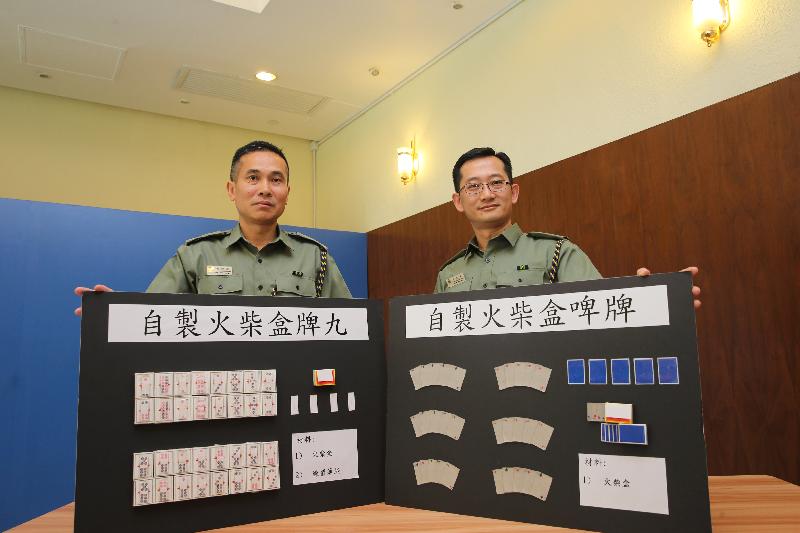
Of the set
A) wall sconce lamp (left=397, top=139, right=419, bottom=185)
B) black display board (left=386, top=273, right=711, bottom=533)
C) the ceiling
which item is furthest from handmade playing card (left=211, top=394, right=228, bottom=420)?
wall sconce lamp (left=397, top=139, right=419, bottom=185)

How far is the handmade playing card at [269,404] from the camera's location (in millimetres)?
1067

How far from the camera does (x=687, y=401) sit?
917 millimetres

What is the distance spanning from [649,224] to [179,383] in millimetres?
2316

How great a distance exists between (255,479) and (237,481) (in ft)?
0.10

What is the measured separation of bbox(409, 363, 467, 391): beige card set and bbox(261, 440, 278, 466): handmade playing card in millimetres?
290

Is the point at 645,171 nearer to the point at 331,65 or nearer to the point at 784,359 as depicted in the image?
the point at 784,359

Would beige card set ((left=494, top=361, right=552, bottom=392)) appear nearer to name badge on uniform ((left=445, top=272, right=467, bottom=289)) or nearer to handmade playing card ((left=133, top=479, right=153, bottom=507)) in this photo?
handmade playing card ((left=133, top=479, right=153, bottom=507))

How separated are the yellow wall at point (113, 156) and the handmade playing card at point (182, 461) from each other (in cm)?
455

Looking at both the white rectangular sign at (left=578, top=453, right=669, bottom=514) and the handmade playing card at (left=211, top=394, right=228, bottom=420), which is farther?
the handmade playing card at (left=211, top=394, right=228, bottom=420)

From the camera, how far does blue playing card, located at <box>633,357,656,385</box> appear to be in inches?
37.5

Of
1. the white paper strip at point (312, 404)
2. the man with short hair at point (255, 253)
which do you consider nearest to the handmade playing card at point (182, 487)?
the white paper strip at point (312, 404)

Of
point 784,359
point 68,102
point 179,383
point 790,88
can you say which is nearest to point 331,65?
point 68,102

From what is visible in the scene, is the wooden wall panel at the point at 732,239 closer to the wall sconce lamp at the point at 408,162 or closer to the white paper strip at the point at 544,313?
the white paper strip at the point at 544,313

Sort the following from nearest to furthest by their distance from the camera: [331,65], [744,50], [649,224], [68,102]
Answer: [744,50], [649,224], [331,65], [68,102]
